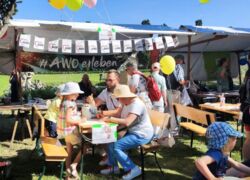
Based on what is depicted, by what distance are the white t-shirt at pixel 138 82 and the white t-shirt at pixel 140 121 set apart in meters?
1.84

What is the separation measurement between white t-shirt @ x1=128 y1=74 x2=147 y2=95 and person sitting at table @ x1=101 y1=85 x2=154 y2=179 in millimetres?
1808

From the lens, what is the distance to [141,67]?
11227 mm

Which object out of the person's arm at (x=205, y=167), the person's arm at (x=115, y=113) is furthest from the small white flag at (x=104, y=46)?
the person's arm at (x=205, y=167)

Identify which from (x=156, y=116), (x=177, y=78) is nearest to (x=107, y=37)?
(x=177, y=78)

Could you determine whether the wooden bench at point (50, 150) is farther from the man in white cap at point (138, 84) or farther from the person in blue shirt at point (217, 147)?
the man in white cap at point (138, 84)

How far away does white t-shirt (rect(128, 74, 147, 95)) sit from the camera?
6703 millimetres

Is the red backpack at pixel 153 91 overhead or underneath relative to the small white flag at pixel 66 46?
underneath

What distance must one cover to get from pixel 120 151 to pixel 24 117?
3385mm

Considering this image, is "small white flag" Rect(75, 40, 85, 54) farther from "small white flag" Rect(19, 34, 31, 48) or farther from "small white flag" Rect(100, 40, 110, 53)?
"small white flag" Rect(19, 34, 31, 48)

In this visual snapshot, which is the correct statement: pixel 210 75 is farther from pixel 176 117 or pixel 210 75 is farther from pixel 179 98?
pixel 176 117

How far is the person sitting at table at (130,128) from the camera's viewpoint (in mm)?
4684

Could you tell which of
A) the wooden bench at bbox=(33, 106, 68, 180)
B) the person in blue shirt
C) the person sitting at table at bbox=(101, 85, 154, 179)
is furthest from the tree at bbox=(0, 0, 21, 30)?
the person in blue shirt

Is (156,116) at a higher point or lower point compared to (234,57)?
lower

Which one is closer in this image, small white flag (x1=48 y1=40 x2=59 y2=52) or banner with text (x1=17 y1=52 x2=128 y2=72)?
small white flag (x1=48 y1=40 x2=59 y2=52)
